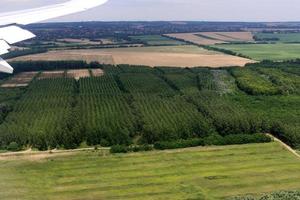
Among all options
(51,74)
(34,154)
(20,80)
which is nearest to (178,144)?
(34,154)

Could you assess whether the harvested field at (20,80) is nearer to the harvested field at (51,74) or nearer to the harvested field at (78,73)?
the harvested field at (51,74)

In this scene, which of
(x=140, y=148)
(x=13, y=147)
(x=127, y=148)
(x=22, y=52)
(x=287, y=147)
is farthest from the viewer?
(x=22, y=52)

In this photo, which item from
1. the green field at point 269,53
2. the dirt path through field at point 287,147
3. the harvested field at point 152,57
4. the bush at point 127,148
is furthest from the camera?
the green field at point 269,53

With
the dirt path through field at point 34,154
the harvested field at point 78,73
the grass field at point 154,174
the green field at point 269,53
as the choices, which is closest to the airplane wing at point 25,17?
the grass field at point 154,174

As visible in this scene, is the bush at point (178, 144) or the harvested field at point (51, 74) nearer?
the bush at point (178, 144)

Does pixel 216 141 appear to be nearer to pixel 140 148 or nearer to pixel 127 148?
pixel 140 148

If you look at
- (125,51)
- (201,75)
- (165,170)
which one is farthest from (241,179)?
(125,51)
